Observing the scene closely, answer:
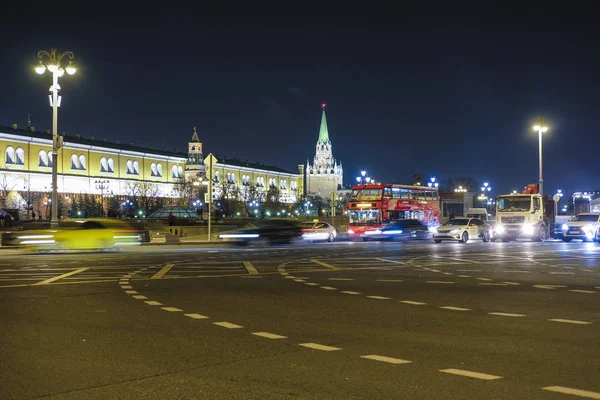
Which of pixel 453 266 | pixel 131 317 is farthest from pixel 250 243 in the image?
pixel 131 317

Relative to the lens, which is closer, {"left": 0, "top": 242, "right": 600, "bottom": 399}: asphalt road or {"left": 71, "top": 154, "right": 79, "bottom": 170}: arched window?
{"left": 0, "top": 242, "right": 600, "bottom": 399}: asphalt road

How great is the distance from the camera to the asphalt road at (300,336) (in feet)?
23.6

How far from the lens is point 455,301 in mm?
14031

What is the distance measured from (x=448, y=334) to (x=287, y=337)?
231cm

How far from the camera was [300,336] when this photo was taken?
10.1 meters

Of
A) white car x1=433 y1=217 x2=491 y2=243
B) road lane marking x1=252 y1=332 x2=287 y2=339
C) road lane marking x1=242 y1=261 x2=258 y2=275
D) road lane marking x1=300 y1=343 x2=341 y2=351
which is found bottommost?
road lane marking x1=242 y1=261 x2=258 y2=275

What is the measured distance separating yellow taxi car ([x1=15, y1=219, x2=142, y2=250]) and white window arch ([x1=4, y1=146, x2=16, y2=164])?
345 feet

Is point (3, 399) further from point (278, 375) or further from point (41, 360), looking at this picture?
point (278, 375)

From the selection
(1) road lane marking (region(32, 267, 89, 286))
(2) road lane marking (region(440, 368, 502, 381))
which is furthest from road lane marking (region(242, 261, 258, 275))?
(2) road lane marking (region(440, 368, 502, 381))

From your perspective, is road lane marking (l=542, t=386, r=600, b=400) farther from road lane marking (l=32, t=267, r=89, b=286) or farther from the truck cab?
the truck cab

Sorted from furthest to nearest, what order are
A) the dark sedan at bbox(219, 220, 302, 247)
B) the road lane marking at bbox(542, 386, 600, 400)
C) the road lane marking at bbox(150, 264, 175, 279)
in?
1. the dark sedan at bbox(219, 220, 302, 247)
2. the road lane marking at bbox(150, 264, 175, 279)
3. the road lane marking at bbox(542, 386, 600, 400)

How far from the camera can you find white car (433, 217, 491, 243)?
44.1m

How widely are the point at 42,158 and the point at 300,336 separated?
139 metres

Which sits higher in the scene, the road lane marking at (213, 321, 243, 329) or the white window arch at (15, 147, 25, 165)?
the white window arch at (15, 147, 25, 165)
